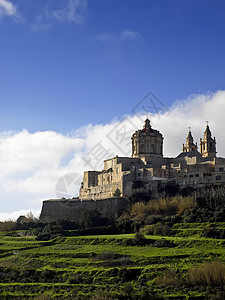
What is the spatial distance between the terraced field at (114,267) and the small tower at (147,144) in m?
22.8

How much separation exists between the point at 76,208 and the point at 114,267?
2532cm

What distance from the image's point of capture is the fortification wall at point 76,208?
54281mm

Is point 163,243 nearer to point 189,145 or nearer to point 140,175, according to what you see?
point 140,175

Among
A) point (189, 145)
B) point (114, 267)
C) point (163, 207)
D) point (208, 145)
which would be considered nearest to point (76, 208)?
point (163, 207)

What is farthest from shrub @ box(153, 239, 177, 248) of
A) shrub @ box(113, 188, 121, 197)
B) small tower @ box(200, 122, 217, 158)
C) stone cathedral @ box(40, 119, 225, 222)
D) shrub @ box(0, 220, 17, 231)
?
small tower @ box(200, 122, 217, 158)

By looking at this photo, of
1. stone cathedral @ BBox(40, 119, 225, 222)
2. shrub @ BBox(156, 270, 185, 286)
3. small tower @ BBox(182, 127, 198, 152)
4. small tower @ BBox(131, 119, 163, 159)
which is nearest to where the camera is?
shrub @ BBox(156, 270, 185, 286)

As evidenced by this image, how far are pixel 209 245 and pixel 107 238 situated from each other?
9.31 meters

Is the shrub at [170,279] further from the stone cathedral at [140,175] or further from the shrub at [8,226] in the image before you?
the shrub at [8,226]

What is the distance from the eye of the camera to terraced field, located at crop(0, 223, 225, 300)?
2686 centimetres

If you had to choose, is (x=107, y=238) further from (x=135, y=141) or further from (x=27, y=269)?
(x=135, y=141)

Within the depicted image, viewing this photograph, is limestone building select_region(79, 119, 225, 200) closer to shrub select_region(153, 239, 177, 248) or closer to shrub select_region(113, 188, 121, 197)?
shrub select_region(113, 188, 121, 197)

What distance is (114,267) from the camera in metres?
31.9

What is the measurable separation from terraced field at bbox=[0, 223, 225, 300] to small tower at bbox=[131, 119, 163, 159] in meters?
22.8

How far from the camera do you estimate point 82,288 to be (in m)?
28.2
